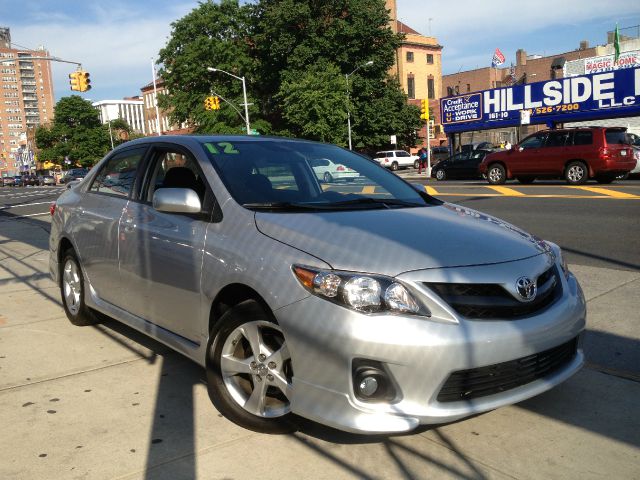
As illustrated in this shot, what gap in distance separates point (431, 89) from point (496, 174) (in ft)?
184

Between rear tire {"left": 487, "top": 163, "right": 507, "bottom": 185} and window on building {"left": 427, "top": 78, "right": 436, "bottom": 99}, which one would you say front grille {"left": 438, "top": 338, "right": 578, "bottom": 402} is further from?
window on building {"left": 427, "top": 78, "right": 436, "bottom": 99}

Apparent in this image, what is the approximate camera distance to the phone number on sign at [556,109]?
2567 cm

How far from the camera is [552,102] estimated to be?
26422 mm

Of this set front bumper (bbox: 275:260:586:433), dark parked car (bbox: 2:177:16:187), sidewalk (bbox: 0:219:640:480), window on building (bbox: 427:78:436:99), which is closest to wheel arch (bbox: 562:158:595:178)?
sidewalk (bbox: 0:219:640:480)

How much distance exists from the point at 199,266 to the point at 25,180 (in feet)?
245

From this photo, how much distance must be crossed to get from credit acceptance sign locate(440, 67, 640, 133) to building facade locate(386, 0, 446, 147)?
3871 cm

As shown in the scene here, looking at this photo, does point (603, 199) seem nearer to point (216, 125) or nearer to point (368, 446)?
point (368, 446)

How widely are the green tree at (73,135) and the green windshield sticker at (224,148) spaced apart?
86.0 meters

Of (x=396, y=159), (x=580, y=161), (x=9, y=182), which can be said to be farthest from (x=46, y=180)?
(x=580, y=161)

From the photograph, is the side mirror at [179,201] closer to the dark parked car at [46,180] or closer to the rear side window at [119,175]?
Answer: the rear side window at [119,175]

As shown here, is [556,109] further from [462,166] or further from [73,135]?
[73,135]

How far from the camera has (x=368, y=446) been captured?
9.57 feet

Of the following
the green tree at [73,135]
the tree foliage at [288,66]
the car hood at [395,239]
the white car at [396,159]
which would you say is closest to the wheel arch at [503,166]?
the car hood at [395,239]

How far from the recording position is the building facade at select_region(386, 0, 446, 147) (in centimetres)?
6981
